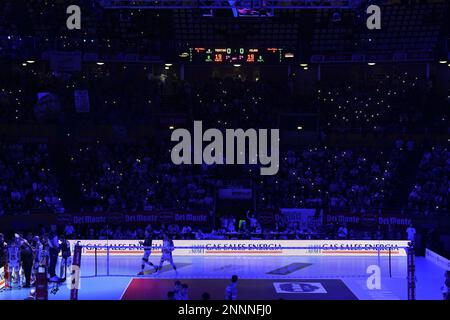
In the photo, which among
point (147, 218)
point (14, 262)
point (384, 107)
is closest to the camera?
point (14, 262)

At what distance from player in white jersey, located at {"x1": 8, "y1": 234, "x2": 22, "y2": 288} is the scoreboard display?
18645 millimetres

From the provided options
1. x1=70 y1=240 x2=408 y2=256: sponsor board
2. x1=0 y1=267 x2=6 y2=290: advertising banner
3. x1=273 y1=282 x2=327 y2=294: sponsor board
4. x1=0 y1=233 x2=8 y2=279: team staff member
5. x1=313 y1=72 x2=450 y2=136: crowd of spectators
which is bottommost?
x1=70 y1=240 x2=408 y2=256: sponsor board

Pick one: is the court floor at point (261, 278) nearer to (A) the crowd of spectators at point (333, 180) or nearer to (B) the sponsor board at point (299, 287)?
(B) the sponsor board at point (299, 287)

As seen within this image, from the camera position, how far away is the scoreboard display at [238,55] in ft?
112

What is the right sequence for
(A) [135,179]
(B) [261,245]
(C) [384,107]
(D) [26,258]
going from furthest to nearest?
(C) [384,107], (A) [135,179], (B) [261,245], (D) [26,258]

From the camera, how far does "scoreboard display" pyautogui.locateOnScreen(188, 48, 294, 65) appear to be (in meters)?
34.2

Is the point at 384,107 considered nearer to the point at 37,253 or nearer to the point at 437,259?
the point at 437,259

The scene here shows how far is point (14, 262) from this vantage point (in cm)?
1800

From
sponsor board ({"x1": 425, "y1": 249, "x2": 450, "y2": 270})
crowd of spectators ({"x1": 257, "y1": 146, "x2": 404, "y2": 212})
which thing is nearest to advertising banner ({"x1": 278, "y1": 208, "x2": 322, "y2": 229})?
crowd of spectators ({"x1": 257, "y1": 146, "x2": 404, "y2": 212})

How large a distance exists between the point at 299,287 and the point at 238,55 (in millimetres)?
18692

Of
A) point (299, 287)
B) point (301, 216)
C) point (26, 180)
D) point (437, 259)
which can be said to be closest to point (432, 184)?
point (301, 216)

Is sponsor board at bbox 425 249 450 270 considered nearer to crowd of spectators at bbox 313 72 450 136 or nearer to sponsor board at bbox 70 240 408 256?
sponsor board at bbox 70 240 408 256
